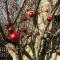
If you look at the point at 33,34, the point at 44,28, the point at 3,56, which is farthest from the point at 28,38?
the point at 3,56

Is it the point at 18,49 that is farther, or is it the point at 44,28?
the point at 44,28

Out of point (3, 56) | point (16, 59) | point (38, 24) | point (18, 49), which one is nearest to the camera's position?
point (18, 49)

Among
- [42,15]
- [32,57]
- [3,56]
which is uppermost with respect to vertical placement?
[42,15]

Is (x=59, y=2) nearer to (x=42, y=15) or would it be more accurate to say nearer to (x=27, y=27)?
(x=42, y=15)

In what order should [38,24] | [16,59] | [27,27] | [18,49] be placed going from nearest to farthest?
[18,49], [16,59], [38,24], [27,27]

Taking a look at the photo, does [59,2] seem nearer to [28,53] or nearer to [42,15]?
[42,15]

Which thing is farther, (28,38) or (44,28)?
(28,38)

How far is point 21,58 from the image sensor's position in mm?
4344

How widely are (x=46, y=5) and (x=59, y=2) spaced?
0.57 meters

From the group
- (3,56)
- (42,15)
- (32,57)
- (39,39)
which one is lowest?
(3,56)

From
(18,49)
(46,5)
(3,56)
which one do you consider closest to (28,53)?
(18,49)

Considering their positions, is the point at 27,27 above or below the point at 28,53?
above

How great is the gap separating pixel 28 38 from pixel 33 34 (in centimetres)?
23

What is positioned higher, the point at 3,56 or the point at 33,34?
the point at 33,34
